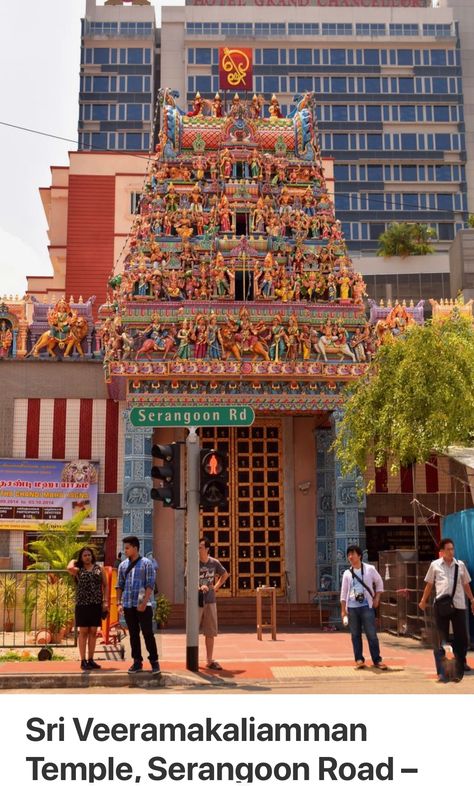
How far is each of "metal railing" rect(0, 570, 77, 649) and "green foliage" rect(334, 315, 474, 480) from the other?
21.7ft

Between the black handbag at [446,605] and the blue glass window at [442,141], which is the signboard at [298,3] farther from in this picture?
the black handbag at [446,605]

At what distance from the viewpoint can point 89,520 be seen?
77.0ft

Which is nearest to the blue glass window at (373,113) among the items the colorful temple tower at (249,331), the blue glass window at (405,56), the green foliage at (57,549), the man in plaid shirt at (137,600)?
the blue glass window at (405,56)

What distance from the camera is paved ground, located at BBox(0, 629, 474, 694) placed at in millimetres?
12078

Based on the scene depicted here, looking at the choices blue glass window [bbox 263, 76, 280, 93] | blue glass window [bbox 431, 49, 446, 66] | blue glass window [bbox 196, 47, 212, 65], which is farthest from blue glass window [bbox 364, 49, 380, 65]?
blue glass window [bbox 196, 47, 212, 65]

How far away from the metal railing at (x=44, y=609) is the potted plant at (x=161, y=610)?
395 centimetres

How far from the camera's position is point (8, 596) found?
59.6 ft

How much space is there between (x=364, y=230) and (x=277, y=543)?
2154 inches

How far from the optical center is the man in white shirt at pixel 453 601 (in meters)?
12.3

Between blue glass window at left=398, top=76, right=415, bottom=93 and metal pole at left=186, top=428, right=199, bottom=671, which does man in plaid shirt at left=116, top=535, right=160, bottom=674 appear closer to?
metal pole at left=186, top=428, right=199, bottom=671

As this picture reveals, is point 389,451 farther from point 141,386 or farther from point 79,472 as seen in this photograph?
point 79,472

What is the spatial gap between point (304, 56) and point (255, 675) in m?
72.4

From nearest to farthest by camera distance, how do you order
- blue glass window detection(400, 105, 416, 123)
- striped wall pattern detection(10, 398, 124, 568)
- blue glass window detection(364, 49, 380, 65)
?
striped wall pattern detection(10, 398, 124, 568) < blue glass window detection(400, 105, 416, 123) < blue glass window detection(364, 49, 380, 65)
